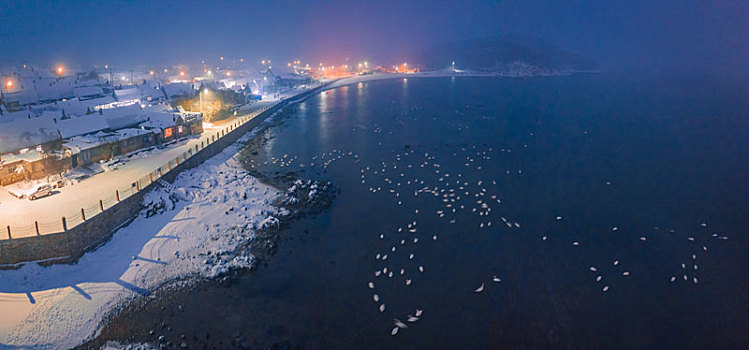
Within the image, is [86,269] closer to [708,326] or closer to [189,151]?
[189,151]

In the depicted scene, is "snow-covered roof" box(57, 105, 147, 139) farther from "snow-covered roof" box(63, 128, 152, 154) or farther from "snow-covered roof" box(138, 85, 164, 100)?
"snow-covered roof" box(138, 85, 164, 100)

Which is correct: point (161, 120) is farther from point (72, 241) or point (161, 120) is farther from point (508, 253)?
point (508, 253)

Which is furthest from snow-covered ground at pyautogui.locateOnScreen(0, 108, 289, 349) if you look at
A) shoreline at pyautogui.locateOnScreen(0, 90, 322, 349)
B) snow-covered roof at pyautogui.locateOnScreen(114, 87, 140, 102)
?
snow-covered roof at pyautogui.locateOnScreen(114, 87, 140, 102)

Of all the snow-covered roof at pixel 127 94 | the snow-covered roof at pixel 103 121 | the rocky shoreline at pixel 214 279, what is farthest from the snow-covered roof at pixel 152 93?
the rocky shoreline at pixel 214 279

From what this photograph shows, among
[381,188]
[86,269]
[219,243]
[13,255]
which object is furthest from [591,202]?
[13,255]

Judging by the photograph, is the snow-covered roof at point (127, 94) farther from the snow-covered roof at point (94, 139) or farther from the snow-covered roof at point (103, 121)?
the snow-covered roof at point (94, 139)

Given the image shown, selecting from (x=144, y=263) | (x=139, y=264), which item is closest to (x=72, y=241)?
(x=139, y=264)
